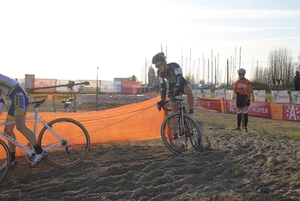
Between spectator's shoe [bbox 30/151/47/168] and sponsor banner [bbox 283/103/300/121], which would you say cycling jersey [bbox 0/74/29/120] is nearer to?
spectator's shoe [bbox 30/151/47/168]

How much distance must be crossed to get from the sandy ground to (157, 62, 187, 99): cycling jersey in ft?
4.06

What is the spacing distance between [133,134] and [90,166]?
2.39m

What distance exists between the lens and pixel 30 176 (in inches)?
220

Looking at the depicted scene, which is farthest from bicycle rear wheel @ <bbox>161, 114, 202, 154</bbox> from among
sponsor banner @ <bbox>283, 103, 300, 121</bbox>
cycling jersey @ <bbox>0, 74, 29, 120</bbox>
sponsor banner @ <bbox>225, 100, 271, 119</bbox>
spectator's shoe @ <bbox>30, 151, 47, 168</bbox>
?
sponsor banner @ <bbox>225, 100, 271, 119</bbox>

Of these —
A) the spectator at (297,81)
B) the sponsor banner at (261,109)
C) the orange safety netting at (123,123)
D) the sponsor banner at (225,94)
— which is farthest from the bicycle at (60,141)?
the sponsor banner at (225,94)

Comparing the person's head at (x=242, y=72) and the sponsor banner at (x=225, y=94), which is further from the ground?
the person's head at (x=242, y=72)

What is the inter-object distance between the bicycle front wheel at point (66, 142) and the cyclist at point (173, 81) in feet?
5.02

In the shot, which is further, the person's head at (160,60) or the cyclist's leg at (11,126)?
the person's head at (160,60)

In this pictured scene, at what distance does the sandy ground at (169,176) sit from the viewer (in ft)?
14.6

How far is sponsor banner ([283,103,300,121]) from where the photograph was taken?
1858cm

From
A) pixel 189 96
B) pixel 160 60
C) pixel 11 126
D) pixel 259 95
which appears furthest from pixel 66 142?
pixel 259 95

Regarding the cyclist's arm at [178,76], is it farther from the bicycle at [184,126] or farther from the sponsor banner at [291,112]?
the sponsor banner at [291,112]

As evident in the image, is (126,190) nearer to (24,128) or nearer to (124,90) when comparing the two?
(24,128)

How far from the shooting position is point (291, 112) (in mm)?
19016
